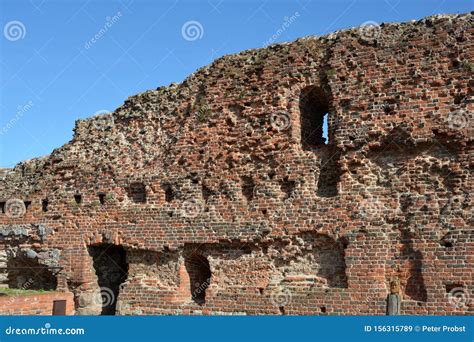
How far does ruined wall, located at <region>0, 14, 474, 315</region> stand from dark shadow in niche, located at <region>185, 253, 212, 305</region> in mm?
29

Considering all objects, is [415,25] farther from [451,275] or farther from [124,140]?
[124,140]

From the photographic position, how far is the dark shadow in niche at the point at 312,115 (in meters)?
10.9

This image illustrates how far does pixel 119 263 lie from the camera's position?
12.9m

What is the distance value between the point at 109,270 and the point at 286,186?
4822mm

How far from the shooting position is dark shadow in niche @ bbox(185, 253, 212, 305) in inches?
443

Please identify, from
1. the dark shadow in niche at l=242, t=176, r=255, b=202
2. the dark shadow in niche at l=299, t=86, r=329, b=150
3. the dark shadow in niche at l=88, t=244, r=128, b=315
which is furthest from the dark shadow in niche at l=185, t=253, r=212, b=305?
the dark shadow in niche at l=299, t=86, r=329, b=150

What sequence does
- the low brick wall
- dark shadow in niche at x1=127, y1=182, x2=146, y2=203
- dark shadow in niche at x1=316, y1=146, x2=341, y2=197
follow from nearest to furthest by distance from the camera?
1. the low brick wall
2. dark shadow in niche at x1=316, y1=146, x2=341, y2=197
3. dark shadow in niche at x1=127, y1=182, x2=146, y2=203

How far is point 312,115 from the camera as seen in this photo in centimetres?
1133

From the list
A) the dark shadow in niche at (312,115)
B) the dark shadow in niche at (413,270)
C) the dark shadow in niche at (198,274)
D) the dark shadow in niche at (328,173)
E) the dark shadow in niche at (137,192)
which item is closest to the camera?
the dark shadow in niche at (413,270)

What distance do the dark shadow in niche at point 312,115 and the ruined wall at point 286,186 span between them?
39 mm

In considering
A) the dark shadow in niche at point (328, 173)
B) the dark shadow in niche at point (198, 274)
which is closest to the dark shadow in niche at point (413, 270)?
the dark shadow in niche at point (328, 173)

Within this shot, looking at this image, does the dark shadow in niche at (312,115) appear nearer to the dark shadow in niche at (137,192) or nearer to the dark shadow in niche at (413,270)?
the dark shadow in niche at (413,270)

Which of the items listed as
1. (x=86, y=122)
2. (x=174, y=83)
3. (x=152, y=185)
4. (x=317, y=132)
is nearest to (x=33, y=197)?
(x=86, y=122)

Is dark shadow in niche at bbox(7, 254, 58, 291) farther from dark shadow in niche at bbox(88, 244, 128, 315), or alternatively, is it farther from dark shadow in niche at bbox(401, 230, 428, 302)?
dark shadow in niche at bbox(401, 230, 428, 302)
